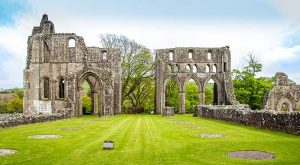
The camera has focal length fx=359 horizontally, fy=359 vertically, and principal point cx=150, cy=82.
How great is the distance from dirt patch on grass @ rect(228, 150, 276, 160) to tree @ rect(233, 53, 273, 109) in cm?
3664

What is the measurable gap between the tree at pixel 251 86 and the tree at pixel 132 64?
13.5 m

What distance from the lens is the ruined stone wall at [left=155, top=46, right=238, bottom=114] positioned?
1913 inches

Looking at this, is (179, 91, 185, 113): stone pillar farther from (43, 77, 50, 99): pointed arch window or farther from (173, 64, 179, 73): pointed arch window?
(43, 77, 50, 99): pointed arch window

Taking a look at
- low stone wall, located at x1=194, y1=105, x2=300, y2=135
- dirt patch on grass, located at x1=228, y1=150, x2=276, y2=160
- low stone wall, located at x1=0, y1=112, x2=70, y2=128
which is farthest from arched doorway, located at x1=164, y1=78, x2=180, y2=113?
dirt patch on grass, located at x1=228, y1=150, x2=276, y2=160

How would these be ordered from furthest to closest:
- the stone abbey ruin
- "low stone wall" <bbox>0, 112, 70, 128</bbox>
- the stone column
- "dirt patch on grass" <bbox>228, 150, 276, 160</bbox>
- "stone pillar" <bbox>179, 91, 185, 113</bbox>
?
"stone pillar" <bbox>179, 91, 185, 113</bbox> → the stone column → the stone abbey ruin → "low stone wall" <bbox>0, 112, 70, 128</bbox> → "dirt patch on grass" <bbox>228, 150, 276, 160</bbox>

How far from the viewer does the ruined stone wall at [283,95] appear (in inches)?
1742

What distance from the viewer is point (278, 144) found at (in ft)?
45.0

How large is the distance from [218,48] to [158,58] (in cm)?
849

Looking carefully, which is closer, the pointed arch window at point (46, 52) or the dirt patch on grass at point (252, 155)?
the dirt patch on grass at point (252, 155)

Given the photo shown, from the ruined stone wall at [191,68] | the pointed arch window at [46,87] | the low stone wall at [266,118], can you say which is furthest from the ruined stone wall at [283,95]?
the pointed arch window at [46,87]

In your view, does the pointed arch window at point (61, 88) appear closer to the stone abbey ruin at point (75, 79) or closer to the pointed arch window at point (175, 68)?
the stone abbey ruin at point (75, 79)

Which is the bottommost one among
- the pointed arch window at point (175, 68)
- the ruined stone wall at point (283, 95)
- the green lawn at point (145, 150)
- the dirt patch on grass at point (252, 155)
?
the dirt patch on grass at point (252, 155)

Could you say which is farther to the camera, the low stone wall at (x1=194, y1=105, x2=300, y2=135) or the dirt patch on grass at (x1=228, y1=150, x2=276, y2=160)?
the low stone wall at (x1=194, y1=105, x2=300, y2=135)

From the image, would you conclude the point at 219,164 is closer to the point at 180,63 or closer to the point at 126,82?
the point at 180,63
